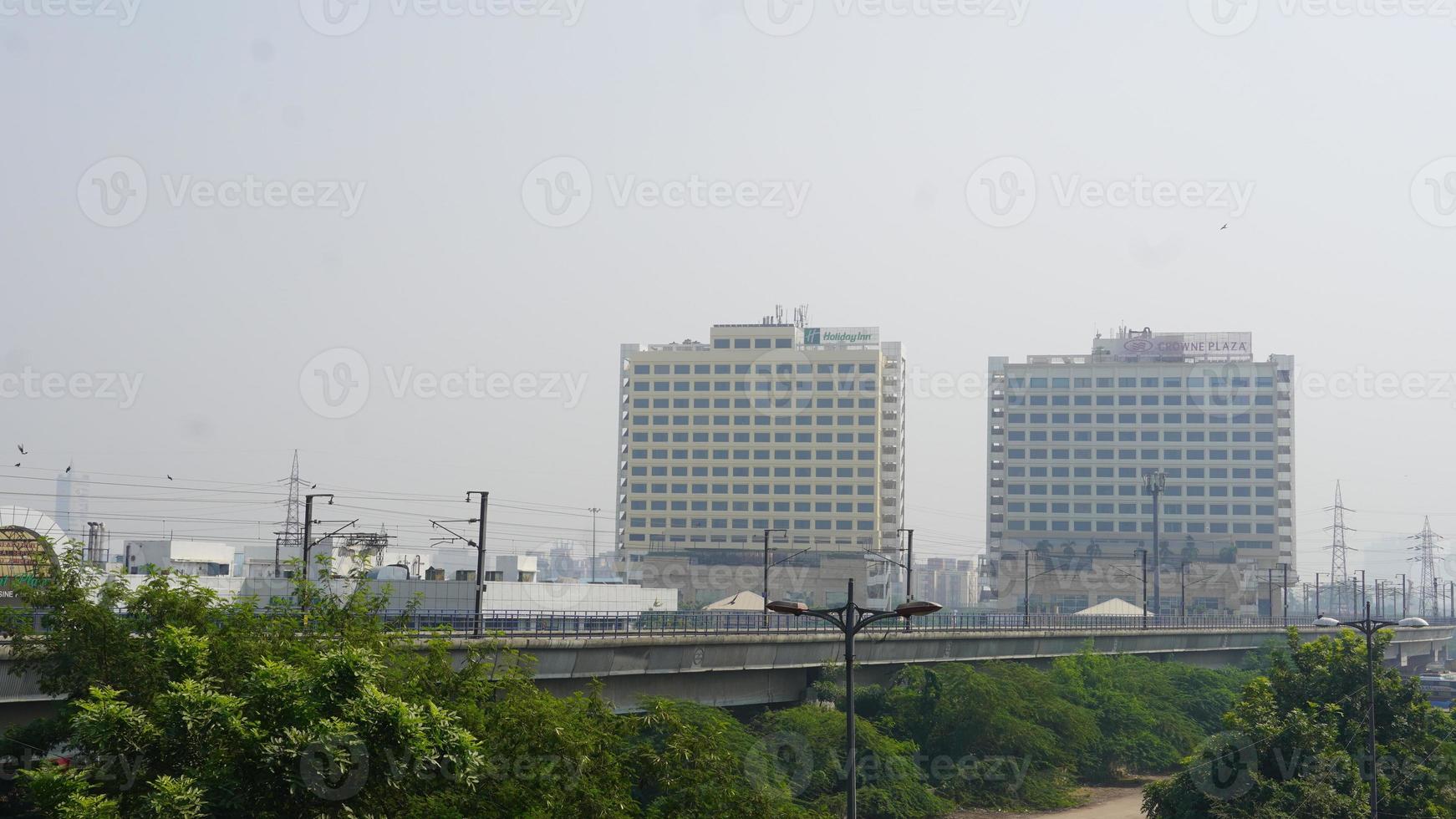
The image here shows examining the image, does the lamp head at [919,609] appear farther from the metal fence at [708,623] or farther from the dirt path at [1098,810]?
the dirt path at [1098,810]

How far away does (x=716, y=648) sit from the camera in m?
58.1

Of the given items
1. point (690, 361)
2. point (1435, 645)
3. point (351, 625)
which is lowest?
point (1435, 645)

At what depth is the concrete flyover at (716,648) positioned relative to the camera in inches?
1946

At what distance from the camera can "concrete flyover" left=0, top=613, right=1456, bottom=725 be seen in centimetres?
4944

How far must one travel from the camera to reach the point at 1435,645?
149500 mm

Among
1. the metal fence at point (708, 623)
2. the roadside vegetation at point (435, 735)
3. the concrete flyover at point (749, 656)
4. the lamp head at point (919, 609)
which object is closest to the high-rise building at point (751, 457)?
the metal fence at point (708, 623)

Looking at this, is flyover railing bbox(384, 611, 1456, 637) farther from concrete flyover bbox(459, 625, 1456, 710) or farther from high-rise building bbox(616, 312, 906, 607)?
high-rise building bbox(616, 312, 906, 607)

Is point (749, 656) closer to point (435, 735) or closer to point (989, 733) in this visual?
point (989, 733)

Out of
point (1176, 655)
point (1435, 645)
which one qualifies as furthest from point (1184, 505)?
point (1176, 655)

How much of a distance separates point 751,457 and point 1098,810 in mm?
126672

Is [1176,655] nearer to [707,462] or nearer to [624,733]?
[624,733]

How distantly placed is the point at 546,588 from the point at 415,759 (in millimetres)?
74858

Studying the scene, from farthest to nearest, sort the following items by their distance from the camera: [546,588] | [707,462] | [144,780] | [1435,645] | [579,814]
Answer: [707,462], [1435,645], [546,588], [579,814], [144,780]

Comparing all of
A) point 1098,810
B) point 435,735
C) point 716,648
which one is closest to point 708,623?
point 716,648
